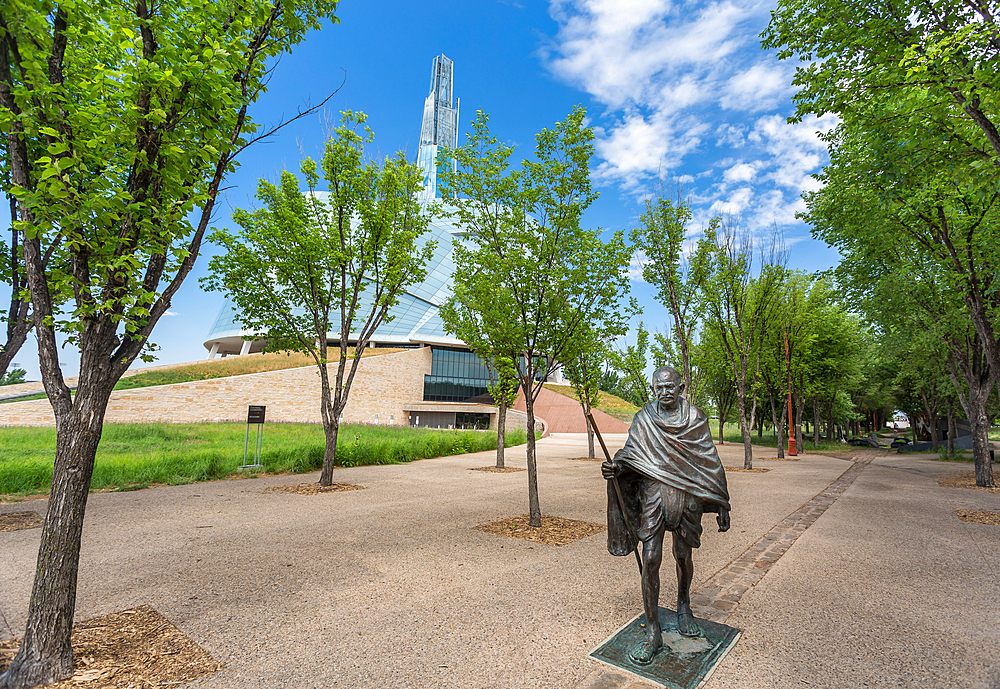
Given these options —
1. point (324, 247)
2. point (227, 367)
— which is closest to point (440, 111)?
point (227, 367)

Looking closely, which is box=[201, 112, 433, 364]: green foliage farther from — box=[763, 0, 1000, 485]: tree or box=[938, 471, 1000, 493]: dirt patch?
box=[938, 471, 1000, 493]: dirt patch

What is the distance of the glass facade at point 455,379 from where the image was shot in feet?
156

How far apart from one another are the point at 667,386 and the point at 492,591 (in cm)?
257

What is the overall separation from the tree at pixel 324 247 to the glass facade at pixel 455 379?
3467 centimetres

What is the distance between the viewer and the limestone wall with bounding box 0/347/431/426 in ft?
83.0

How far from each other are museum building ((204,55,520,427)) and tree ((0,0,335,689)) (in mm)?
21278

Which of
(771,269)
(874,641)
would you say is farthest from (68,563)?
(771,269)

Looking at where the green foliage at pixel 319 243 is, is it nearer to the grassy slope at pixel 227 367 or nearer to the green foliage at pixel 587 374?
the green foliage at pixel 587 374

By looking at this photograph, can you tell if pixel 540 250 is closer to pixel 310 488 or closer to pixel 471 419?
pixel 310 488

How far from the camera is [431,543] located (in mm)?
6168

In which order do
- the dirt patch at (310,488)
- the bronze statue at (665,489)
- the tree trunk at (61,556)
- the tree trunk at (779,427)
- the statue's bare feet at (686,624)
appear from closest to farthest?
the tree trunk at (61,556) → the bronze statue at (665,489) → the statue's bare feet at (686,624) → the dirt patch at (310,488) → the tree trunk at (779,427)

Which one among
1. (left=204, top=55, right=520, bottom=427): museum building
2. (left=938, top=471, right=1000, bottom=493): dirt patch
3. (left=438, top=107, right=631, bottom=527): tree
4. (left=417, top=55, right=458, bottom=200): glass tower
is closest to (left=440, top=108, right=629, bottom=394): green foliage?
(left=438, top=107, right=631, bottom=527): tree

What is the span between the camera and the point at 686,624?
3.48 meters

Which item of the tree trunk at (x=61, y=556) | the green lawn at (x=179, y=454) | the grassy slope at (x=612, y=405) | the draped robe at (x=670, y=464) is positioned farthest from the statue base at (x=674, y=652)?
the grassy slope at (x=612, y=405)
